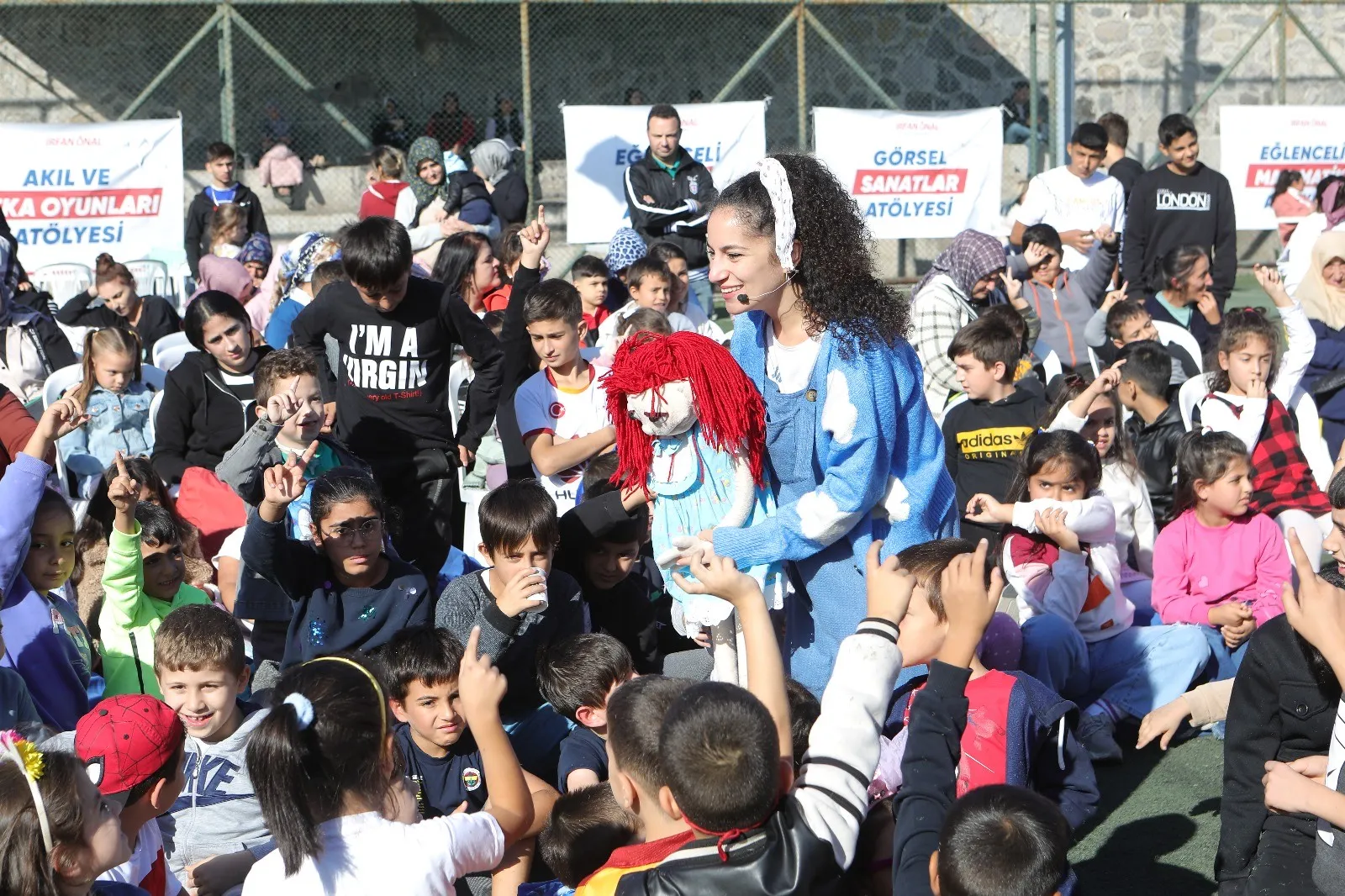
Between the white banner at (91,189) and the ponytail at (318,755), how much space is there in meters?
8.86

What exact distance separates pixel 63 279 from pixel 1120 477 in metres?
7.94

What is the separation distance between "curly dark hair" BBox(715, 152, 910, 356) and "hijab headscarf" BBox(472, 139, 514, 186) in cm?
830

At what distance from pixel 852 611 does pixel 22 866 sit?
70.9 inches

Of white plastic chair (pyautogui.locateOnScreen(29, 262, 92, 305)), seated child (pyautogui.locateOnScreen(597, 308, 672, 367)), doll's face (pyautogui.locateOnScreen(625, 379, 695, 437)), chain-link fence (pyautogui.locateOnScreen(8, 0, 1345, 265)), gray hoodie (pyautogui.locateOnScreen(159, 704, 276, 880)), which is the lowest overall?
gray hoodie (pyautogui.locateOnScreen(159, 704, 276, 880))

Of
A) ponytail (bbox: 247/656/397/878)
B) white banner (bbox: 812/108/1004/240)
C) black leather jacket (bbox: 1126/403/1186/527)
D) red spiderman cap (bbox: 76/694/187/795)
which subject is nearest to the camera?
ponytail (bbox: 247/656/397/878)

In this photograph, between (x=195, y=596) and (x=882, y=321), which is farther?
(x=195, y=596)

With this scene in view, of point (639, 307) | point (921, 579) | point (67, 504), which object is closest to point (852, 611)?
point (921, 579)

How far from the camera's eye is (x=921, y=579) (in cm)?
316

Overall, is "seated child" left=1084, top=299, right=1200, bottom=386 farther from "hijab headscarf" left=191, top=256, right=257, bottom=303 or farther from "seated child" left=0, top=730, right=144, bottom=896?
"seated child" left=0, top=730, right=144, bottom=896

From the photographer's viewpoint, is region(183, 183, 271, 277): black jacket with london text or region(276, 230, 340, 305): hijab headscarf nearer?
region(276, 230, 340, 305): hijab headscarf

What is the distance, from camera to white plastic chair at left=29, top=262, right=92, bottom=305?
10.4m

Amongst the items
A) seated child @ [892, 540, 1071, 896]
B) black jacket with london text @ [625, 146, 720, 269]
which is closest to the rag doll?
seated child @ [892, 540, 1071, 896]

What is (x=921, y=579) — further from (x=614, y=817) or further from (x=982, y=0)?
(x=982, y=0)

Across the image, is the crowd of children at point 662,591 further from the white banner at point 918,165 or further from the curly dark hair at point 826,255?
the white banner at point 918,165
